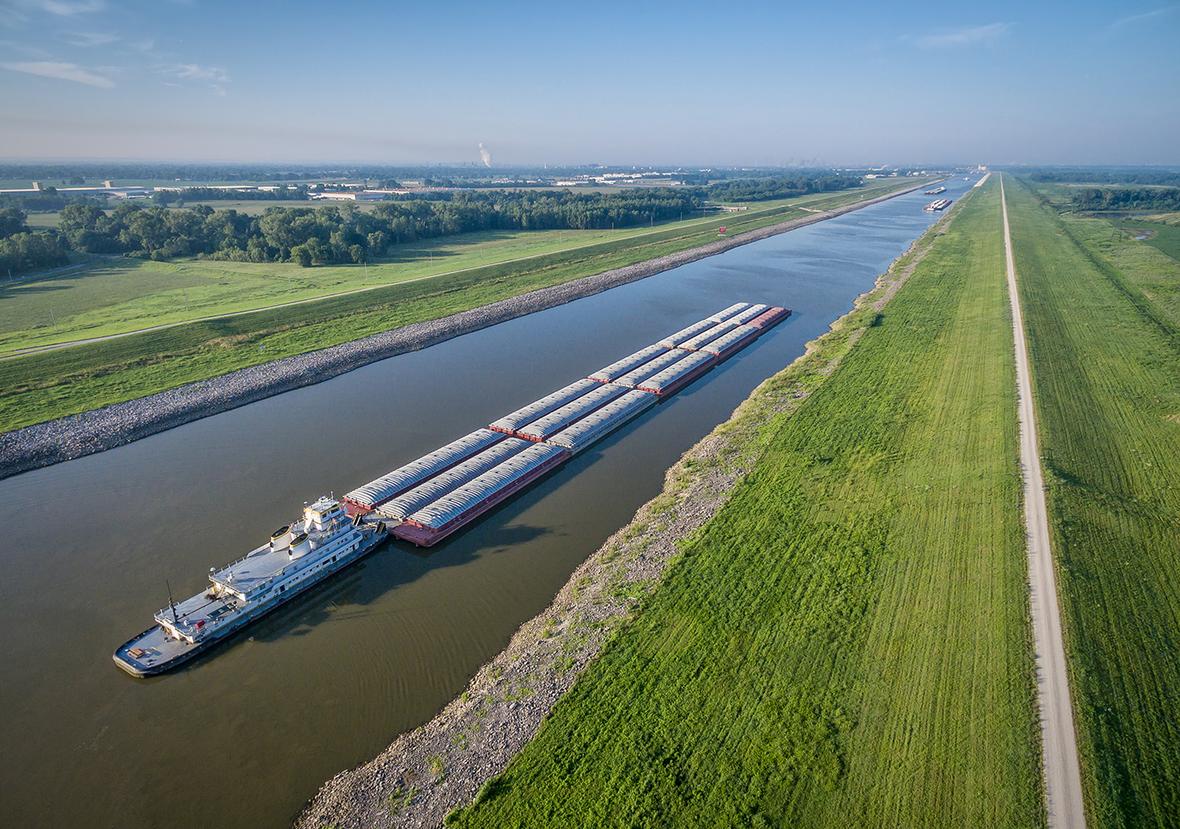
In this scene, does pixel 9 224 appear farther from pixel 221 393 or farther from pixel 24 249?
pixel 221 393

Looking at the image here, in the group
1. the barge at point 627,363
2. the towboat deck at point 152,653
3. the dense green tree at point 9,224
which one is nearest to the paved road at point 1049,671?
the barge at point 627,363

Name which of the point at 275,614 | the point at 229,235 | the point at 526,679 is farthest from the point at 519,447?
the point at 229,235

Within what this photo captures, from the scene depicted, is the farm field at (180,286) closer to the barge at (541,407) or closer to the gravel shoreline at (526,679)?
the barge at (541,407)

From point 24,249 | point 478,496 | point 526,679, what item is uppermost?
point 24,249

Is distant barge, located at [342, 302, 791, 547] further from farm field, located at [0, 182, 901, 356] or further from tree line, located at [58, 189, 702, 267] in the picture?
tree line, located at [58, 189, 702, 267]

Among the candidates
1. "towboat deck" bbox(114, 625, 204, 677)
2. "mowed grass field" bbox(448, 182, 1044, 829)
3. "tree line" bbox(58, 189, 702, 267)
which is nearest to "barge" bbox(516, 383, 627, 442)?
"mowed grass field" bbox(448, 182, 1044, 829)

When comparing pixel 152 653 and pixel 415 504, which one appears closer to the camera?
pixel 152 653
